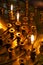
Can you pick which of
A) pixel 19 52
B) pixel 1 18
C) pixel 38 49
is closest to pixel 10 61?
pixel 19 52

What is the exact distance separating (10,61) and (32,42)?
0.61ft

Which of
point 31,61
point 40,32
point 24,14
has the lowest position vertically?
point 31,61

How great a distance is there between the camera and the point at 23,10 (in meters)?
1.66

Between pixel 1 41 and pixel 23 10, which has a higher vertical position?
pixel 23 10

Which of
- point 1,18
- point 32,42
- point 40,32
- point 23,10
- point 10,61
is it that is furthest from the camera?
point 23,10

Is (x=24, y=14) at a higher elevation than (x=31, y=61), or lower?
higher

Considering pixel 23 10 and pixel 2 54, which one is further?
pixel 23 10

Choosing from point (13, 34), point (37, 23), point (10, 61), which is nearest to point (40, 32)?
point (37, 23)

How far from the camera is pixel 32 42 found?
1.28m

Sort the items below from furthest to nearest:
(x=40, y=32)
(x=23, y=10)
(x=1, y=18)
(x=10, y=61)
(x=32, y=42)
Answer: (x=23, y=10) → (x=1, y=18) → (x=40, y=32) → (x=32, y=42) → (x=10, y=61)

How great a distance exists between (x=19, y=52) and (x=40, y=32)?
290 mm

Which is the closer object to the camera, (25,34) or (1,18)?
(25,34)

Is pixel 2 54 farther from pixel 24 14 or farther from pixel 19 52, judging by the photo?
pixel 24 14

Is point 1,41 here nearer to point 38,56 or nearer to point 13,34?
point 13,34
